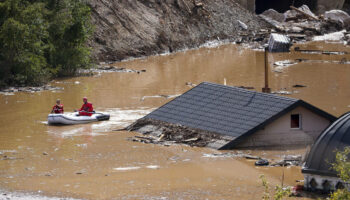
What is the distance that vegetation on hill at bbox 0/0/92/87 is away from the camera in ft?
121

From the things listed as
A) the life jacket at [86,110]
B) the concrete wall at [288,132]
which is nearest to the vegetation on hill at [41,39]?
the life jacket at [86,110]

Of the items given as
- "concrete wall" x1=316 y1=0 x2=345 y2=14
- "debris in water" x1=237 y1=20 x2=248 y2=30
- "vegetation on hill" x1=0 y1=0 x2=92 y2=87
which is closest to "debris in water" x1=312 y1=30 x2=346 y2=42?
"debris in water" x1=237 y1=20 x2=248 y2=30

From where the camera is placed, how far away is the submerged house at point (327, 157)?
16.5 m

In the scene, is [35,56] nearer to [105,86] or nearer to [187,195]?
[105,86]

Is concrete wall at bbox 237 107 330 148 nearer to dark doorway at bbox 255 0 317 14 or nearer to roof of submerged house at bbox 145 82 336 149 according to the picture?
roof of submerged house at bbox 145 82 336 149

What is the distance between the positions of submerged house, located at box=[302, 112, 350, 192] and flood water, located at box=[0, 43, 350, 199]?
56.6 inches

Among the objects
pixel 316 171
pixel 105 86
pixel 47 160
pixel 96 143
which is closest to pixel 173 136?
pixel 96 143

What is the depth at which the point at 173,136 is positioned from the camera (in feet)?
78.9

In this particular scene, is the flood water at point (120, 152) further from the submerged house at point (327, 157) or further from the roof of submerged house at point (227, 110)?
the submerged house at point (327, 157)

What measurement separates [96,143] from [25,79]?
1431cm

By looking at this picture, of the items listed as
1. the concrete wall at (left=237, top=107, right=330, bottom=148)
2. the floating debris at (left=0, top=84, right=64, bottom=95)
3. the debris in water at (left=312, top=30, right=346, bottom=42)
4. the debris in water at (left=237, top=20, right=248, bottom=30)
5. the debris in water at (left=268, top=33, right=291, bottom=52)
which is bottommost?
the concrete wall at (left=237, top=107, right=330, bottom=148)

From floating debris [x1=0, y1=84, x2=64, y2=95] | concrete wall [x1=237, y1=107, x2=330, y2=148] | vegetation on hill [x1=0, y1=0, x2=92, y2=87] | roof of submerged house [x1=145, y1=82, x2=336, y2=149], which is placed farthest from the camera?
vegetation on hill [x1=0, y1=0, x2=92, y2=87]

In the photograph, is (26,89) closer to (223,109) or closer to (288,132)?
(223,109)

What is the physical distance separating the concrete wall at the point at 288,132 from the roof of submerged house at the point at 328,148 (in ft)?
19.1
